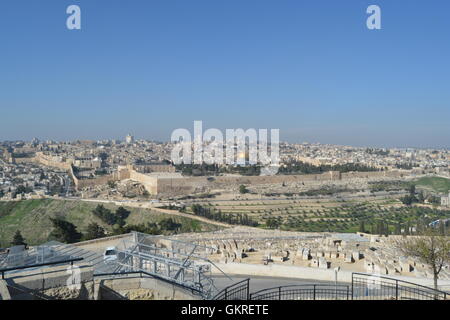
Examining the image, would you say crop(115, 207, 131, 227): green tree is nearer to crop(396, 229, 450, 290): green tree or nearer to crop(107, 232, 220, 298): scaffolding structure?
crop(107, 232, 220, 298): scaffolding structure

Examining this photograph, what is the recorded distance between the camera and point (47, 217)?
2541cm

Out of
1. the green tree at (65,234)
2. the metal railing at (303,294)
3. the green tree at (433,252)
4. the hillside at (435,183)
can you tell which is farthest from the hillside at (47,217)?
the hillside at (435,183)

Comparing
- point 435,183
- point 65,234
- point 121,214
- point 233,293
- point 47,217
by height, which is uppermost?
point 233,293

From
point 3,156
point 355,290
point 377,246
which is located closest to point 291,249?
point 377,246

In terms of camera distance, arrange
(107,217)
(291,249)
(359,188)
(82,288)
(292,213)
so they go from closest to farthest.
Result: (82,288), (291,249), (107,217), (292,213), (359,188)

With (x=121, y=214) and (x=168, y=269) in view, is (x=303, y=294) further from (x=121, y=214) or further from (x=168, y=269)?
(x=121, y=214)

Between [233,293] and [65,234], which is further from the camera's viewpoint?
[65,234]

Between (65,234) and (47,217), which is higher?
(65,234)

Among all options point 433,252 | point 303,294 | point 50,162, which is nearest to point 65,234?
point 303,294

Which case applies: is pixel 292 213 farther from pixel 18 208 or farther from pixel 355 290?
pixel 355 290

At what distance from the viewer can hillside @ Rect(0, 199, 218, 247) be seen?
2195 centimetres
